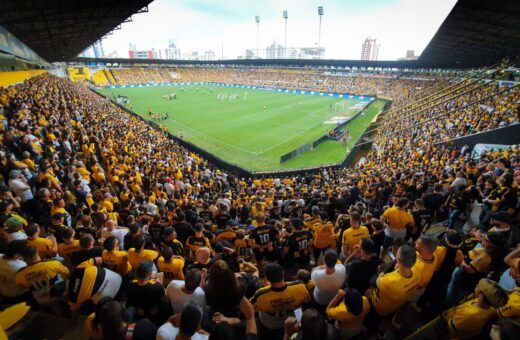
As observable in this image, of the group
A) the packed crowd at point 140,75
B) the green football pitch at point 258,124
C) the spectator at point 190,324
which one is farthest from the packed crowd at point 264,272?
the packed crowd at point 140,75

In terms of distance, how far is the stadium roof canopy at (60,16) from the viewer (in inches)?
534

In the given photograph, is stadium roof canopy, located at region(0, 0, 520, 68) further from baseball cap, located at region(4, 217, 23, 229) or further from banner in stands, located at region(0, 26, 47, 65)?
baseball cap, located at region(4, 217, 23, 229)

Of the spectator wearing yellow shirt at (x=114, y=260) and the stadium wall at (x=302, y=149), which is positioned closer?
the spectator wearing yellow shirt at (x=114, y=260)

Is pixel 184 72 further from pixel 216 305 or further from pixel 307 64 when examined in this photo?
pixel 216 305

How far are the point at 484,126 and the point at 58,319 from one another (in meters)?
21.5

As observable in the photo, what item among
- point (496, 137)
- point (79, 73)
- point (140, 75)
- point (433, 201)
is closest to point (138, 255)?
point (433, 201)

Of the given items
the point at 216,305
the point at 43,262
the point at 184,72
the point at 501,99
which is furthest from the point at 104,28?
the point at 184,72

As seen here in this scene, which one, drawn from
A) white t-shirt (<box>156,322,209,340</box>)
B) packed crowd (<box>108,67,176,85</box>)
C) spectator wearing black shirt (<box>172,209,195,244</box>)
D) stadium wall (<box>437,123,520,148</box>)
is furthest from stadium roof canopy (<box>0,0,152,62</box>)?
packed crowd (<box>108,67,176,85</box>)

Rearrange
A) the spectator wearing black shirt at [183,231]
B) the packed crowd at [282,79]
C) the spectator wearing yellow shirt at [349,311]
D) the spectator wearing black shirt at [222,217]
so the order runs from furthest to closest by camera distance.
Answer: the packed crowd at [282,79], the spectator wearing black shirt at [222,217], the spectator wearing black shirt at [183,231], the spectator wearing yellow shirt at [349,311]

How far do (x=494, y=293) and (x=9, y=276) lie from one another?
5868mm

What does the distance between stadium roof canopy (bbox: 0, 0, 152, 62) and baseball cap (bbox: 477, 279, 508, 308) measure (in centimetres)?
1736

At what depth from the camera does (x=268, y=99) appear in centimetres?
5525

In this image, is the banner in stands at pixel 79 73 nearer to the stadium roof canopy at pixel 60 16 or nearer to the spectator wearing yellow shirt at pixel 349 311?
the stadium roof canopy at pixel 60 16

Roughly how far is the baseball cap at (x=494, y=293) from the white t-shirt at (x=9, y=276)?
5665 millimetres
